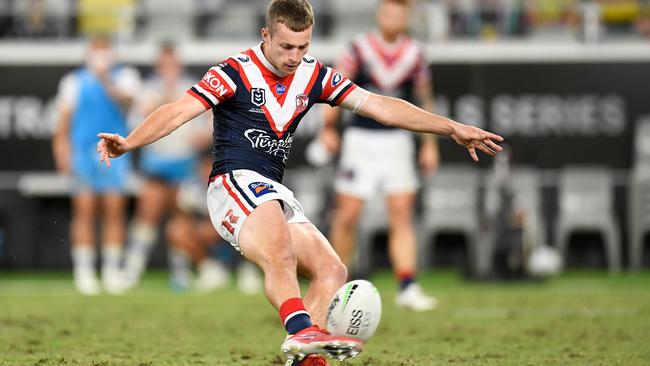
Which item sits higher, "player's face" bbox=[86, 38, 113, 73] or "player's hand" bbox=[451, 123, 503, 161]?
"player's face" bbox=[86, 38, 113, 73]

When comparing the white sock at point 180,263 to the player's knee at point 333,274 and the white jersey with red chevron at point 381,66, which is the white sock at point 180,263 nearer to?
the white jersey with red chevron at point 381,66

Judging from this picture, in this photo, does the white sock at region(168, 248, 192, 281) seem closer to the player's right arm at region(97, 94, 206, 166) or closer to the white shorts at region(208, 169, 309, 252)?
the white shorts at region(208, 169, 309, 252)

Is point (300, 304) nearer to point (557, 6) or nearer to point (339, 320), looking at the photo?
point (339, 320)

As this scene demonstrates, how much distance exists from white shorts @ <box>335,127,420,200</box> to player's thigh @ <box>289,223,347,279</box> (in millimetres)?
4634

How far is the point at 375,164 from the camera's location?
10922 millimetres

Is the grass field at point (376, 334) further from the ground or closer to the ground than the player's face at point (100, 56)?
closer to the ground

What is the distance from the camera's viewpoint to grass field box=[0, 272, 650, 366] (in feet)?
23.1

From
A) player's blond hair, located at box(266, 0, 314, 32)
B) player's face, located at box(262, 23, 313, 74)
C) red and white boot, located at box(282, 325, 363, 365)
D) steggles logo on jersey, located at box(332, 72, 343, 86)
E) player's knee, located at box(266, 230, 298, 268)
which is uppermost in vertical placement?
player's blond hair, located at box(266, 0, 314, 32)

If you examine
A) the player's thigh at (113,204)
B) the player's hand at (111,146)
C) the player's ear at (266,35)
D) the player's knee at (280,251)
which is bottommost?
the player's knee at (280,251)

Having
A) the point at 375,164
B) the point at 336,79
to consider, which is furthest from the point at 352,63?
the point at 336,79

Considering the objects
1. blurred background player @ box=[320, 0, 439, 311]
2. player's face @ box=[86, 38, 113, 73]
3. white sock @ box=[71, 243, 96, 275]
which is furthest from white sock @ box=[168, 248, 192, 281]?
blurred background player @ box=[320, 0, 439, 311]

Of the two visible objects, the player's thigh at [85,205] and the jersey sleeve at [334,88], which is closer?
the jersey sleeve at [334,88]

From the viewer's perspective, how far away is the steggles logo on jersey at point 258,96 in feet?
20.9

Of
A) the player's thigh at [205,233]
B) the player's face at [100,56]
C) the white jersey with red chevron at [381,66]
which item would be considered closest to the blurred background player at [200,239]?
the player's thigh at [205,233]
